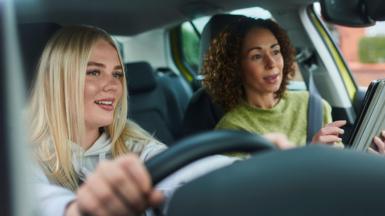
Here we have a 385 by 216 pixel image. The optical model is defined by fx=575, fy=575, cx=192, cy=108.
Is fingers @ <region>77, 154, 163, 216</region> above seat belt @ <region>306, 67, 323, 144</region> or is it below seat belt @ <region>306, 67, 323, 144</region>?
above

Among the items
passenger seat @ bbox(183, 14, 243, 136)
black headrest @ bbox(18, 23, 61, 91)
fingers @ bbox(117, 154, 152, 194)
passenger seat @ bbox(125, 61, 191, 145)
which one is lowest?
passenger seat @ bbox(125, 61, 191, 145)

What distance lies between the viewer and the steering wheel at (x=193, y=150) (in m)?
0.83

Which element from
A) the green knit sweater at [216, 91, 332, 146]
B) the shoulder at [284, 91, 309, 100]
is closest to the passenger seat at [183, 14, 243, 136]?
the green knit sweater at [216, 91, 332, 146]

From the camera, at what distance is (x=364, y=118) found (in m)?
1.55

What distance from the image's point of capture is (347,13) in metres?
2.00

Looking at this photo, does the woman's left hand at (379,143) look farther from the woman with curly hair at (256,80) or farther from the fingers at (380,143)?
the woman with curly hair at (256,80)

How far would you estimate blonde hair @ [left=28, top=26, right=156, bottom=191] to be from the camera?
52.6 inches

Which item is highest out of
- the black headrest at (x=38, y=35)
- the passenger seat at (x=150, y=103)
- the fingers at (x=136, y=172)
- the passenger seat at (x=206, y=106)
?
the black headrest at (x=38, y=35)

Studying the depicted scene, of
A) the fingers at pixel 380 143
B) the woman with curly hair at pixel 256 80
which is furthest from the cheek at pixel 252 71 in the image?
the fingers at pixel 380 143

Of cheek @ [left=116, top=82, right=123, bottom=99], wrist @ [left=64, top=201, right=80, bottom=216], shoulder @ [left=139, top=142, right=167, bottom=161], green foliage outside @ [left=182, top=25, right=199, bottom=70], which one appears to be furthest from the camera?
green foliage outside @ [left=182, top=25, right=199, bottom=70]

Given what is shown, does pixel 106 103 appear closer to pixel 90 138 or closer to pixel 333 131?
pixel 90 138

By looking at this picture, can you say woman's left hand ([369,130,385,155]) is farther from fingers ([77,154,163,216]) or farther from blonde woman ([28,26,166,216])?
fingers ([77,154,163,216])

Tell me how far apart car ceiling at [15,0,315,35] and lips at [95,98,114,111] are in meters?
0.52

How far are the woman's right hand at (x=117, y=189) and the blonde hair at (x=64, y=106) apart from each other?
0.50m
